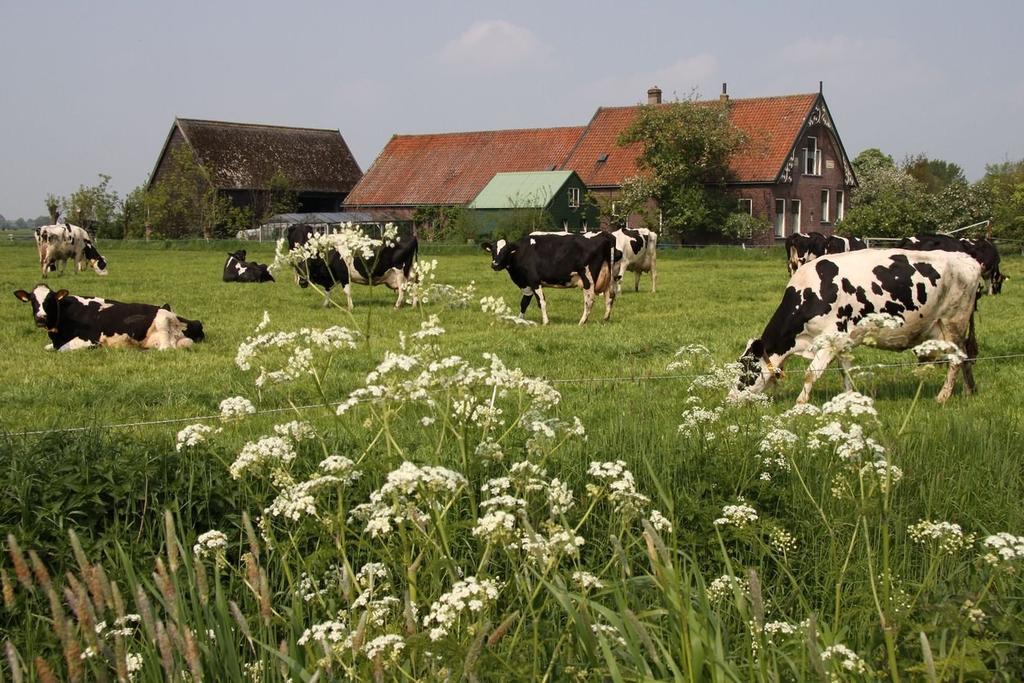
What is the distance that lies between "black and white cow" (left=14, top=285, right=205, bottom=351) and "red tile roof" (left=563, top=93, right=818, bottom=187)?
140 ft

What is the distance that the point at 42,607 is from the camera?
484 centimetres

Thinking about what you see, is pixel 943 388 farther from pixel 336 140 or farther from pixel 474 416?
pixel 336 140

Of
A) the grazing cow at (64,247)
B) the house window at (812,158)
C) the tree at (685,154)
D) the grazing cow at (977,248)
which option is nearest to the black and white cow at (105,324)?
the grazing cow at (64,247)

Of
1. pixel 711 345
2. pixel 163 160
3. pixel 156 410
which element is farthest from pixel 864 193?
pixel 156 410

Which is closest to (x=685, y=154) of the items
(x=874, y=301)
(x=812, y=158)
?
(x=812, y=158)

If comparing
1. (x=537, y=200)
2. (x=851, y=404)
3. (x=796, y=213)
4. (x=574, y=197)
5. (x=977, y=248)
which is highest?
(x=574, y=197)

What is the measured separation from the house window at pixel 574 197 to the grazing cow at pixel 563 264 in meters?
36.8

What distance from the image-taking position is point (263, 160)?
70875mm

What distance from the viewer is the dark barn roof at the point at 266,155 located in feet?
225

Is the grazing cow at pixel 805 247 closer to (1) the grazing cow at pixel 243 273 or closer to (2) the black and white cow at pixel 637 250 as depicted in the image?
(2) the black and white cow at pixel 637 250

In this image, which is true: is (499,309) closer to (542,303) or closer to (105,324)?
(105,324)

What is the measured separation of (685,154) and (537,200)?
7.69 metres

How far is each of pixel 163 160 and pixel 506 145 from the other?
23523 millimetres

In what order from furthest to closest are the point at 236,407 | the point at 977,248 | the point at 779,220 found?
the point at 779,220 → the point at 977,248 → the point at 236,407
